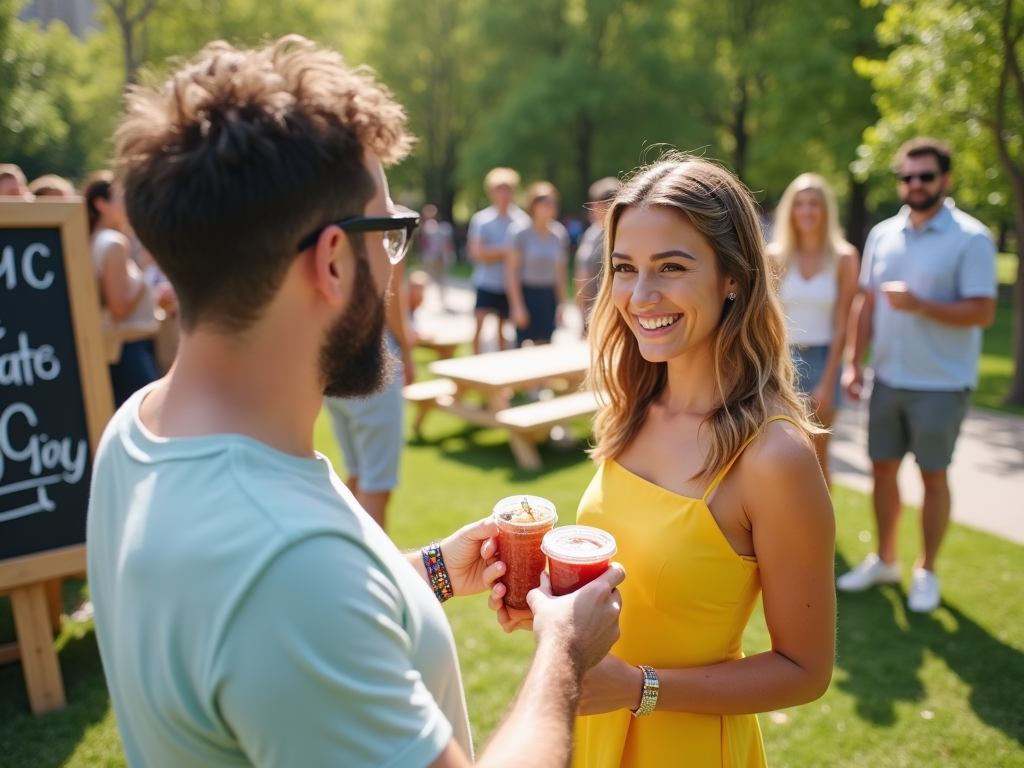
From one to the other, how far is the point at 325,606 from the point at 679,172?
159 centimetres

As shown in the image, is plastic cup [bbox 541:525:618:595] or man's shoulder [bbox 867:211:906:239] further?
man's shoulder [bbox 867:211:906:239]

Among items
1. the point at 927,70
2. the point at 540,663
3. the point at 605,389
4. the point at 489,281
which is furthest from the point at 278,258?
the point at 927,70

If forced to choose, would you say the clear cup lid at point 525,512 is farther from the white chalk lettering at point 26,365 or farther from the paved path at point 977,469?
the paved path at point 977,469

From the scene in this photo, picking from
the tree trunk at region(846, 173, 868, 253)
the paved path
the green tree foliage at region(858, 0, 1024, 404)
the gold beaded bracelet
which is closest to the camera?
the gold beaded bracelet

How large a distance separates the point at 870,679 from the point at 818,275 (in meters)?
2.62

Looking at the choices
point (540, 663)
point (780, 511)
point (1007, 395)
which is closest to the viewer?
point (540, 663)

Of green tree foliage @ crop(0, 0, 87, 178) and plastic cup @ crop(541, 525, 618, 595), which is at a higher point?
green tree foliage @ crop(0, 0, 87, 178)

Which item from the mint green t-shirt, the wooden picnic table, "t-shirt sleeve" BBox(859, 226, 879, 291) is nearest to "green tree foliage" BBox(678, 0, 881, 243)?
the wooden picnic table

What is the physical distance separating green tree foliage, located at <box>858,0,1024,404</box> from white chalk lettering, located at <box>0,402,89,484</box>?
8753 mm

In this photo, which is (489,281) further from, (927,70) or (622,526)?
(622,526)

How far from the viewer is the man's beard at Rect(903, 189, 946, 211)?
14.7 feet

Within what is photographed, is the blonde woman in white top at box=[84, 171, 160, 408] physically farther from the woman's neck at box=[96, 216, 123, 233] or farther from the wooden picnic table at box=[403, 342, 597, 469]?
the wooden picnic table at box=[403, 342, 597, 469]

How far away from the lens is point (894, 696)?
3.71m

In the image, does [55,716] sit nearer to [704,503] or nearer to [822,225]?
[704,503]
